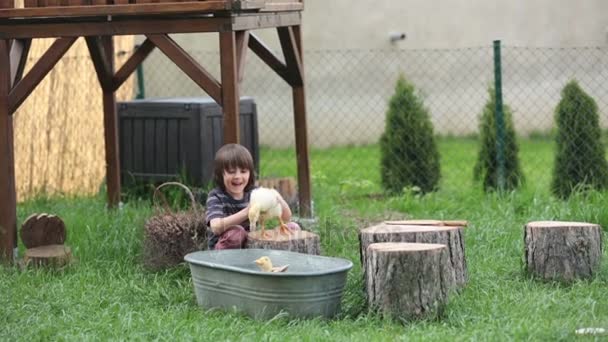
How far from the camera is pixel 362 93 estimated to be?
16000mm

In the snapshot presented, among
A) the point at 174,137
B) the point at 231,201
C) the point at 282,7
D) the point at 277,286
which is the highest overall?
the point at 282,7

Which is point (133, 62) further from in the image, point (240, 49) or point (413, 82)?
point (413, 82)

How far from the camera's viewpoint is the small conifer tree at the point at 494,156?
11289 millimetres

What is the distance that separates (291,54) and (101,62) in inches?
65.5

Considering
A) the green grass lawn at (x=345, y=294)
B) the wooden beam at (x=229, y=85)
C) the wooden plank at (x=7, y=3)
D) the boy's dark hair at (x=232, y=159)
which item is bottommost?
the green grass lawn at (x=345, y=294)

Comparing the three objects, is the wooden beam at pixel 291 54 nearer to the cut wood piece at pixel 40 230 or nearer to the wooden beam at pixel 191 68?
the wooden beam at pixel 191 68

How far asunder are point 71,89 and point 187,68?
4204mm

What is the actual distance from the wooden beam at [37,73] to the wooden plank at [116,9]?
300mm

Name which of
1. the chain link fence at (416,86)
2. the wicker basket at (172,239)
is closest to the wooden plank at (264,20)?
the wicker basket at (172,239)

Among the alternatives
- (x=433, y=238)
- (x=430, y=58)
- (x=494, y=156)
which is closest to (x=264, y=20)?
(x=433, y=238)

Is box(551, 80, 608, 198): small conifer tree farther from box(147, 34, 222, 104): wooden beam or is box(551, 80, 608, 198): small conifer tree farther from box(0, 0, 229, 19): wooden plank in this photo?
box(0, 0, 229, 19): wooden plank

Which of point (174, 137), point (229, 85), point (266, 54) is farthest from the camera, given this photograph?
point (174, 137)

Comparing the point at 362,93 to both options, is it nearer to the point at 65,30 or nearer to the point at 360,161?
the point at 360,161

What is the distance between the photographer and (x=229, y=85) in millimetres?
7906
